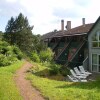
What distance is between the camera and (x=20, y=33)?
49438 millimetres

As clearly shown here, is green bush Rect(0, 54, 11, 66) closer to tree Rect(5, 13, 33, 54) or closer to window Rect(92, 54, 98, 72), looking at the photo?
window Rect(92, 54, 98, 72)

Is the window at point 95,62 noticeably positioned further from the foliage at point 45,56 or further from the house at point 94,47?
the foliage at point 45,56

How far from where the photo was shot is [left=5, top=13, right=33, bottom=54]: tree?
49.5 meters

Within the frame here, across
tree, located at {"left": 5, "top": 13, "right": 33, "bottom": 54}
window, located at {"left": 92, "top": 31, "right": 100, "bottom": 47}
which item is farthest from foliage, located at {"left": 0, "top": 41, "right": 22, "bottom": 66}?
window, located at {"left": 92, "top": 31, "right": 100, "bottom": 47}

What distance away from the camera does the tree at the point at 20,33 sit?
1951 inches

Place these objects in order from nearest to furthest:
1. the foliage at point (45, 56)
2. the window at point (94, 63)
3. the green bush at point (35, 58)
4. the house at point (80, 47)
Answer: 1. the window at point (94, 63)
2. the house at point (80, 47)
3. the green bush at point (35, 58)
4. the foliage at point (45, 56)

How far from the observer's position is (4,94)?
1636cm

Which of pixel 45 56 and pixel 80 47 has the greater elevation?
pixel 80 47

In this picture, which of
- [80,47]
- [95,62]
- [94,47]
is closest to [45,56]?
[80,47]

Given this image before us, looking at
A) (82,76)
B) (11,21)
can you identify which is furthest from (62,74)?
(11,21)

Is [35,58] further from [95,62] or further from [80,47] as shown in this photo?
[95,62]

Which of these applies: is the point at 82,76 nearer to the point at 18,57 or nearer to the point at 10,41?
the point at 18,57

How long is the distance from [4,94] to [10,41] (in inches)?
1395

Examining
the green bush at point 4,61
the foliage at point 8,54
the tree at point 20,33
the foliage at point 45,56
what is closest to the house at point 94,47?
the foliage at point 45,56
